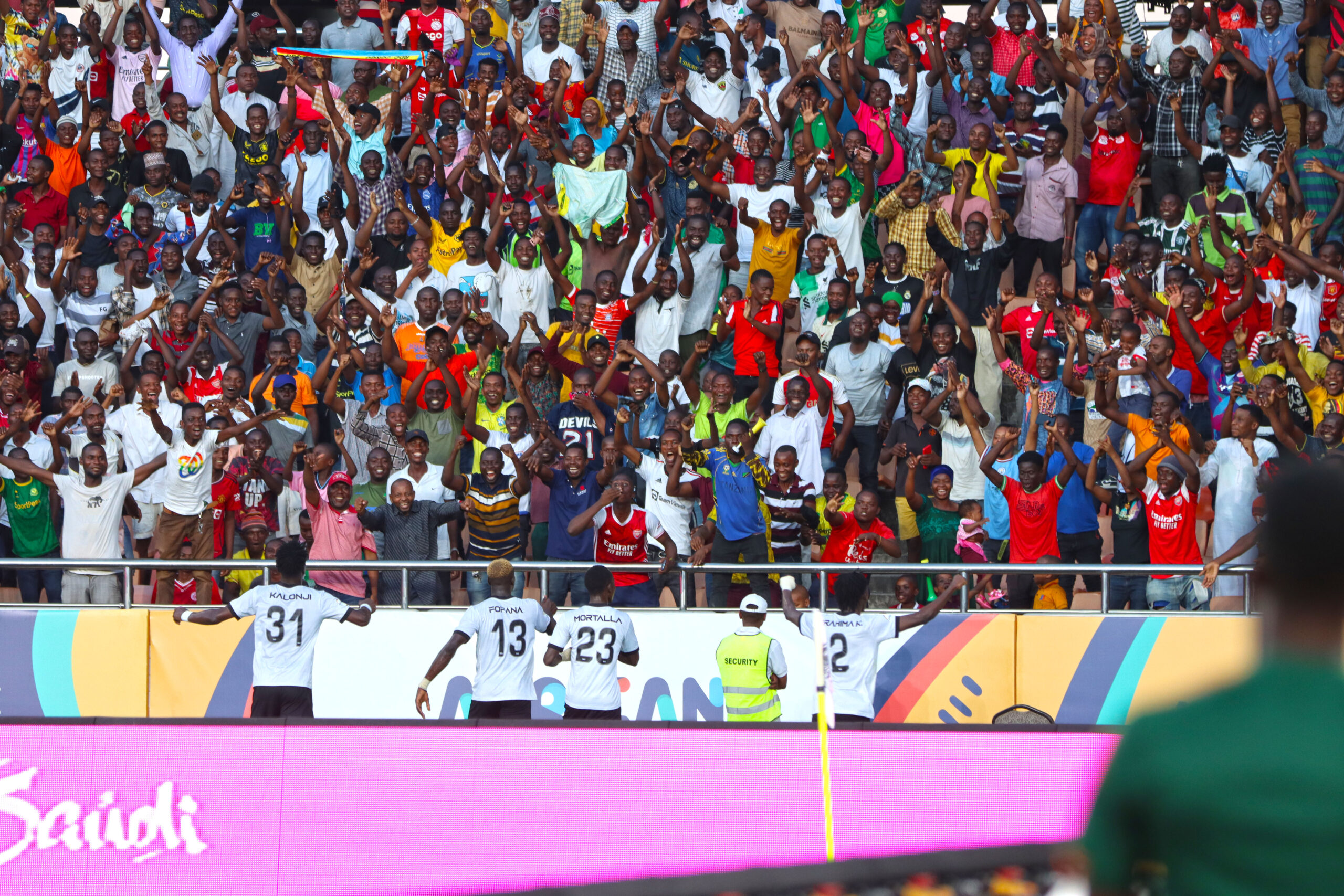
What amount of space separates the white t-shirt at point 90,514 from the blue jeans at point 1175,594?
28.0 feet

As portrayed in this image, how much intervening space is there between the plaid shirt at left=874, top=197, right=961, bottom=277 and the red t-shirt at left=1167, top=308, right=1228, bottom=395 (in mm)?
2213

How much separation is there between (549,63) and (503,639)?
25.4 feet

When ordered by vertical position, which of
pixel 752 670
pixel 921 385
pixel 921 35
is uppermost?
pixel 921 35

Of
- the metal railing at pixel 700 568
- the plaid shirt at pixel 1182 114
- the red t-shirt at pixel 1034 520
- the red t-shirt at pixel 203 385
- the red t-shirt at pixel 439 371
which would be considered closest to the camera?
the metal railing at pixel 700 568

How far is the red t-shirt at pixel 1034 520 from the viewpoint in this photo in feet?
40.3

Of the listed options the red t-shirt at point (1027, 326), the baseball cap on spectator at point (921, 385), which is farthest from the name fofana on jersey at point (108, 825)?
→ the red t-shirt at point (1027, 326)

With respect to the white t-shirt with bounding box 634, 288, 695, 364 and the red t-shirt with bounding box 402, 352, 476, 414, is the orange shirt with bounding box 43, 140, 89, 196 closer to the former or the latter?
the red t-shirt with bounding box 402, 352, 476, 414

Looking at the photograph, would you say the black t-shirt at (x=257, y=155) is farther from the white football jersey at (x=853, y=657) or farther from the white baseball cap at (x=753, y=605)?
the white football jersey at (x=853, y=657)

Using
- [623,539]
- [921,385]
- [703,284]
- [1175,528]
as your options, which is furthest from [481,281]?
[1175,528]

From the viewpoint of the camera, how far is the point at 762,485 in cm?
1257

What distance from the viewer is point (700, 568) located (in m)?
11.3

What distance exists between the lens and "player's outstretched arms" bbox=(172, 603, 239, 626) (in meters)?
10.8

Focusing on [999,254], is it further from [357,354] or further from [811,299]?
[357,354]

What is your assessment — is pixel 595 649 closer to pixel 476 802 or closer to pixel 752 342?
pixel 476 802
